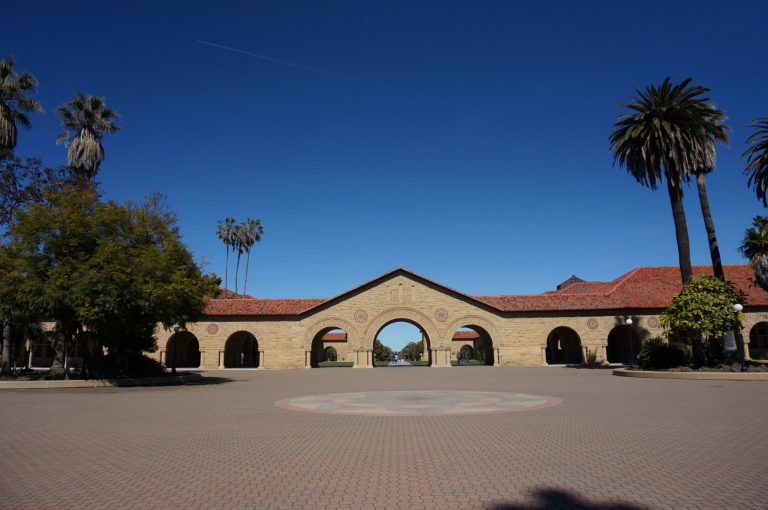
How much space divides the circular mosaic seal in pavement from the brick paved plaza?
0.70m

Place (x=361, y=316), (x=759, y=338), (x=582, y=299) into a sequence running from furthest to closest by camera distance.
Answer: (x=759, y=338)
(x=361, y=316)
(x=582, y=299)

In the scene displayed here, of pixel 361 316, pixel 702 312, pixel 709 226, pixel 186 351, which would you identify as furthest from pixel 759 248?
pixel 186 351

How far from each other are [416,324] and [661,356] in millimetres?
20323

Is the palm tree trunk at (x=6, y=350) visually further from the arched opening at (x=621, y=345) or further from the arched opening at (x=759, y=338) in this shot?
the arched opening at (x=759, y=338)

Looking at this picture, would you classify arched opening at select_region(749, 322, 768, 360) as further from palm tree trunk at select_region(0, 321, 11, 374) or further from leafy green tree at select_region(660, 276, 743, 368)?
palm tree trunk at select_region(0, 321, 11, 374)

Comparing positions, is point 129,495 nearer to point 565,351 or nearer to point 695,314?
point 695,314

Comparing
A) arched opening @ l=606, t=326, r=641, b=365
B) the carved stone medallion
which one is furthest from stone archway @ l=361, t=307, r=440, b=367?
arched opening @ l=606, t=326, r=641, b=365

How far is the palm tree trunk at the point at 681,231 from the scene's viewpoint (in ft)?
95.1

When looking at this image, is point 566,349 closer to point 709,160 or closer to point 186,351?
point 709,160

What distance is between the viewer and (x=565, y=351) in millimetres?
47938

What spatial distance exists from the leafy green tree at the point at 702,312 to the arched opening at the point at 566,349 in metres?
16.4

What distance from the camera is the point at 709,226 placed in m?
29.3

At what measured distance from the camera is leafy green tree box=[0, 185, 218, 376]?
21.3 metres

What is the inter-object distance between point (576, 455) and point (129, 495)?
6.01 m
